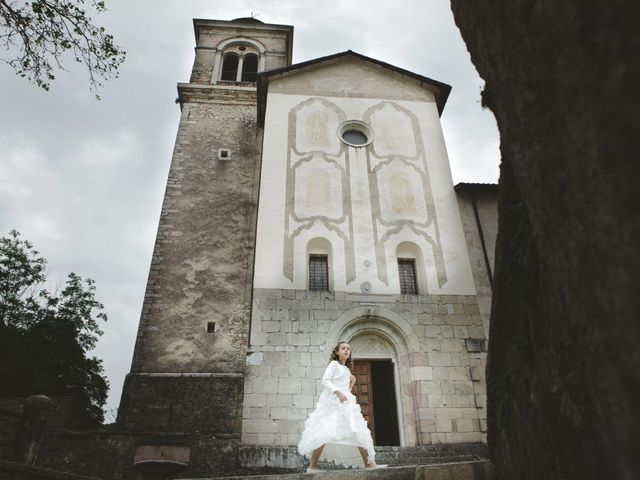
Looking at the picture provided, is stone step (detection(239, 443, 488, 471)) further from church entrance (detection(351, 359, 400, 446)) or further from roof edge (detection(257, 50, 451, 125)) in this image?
roof edge (detection(257, 50, 451, 125))

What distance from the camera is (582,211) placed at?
173 cm

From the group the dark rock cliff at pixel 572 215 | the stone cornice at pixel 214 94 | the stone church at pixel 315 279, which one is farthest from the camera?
the stone cornice at pixel 214 94

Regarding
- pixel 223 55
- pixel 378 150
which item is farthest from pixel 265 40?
pixel 378 150

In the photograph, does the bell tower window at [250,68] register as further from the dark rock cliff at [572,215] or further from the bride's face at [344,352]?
the dark rock cliff at [572,215]

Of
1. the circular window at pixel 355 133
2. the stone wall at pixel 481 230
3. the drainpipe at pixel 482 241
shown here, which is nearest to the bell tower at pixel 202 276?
the circular window at pixel 355 133

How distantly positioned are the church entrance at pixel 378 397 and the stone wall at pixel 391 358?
0.39m

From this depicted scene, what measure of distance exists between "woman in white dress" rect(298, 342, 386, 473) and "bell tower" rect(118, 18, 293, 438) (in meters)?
4.80

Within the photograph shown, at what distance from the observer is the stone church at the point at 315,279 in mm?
9500

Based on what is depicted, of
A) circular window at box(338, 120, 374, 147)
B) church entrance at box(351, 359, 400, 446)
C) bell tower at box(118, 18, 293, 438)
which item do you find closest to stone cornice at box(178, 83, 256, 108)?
bell tower at box(118, 18, 293, 438)

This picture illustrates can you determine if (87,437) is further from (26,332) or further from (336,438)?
(26,332)

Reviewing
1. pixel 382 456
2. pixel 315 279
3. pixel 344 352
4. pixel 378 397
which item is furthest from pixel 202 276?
pixel 344 352

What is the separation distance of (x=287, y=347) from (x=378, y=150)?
640cm

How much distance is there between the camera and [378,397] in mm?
10930

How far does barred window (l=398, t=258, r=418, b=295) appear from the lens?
11.3m
